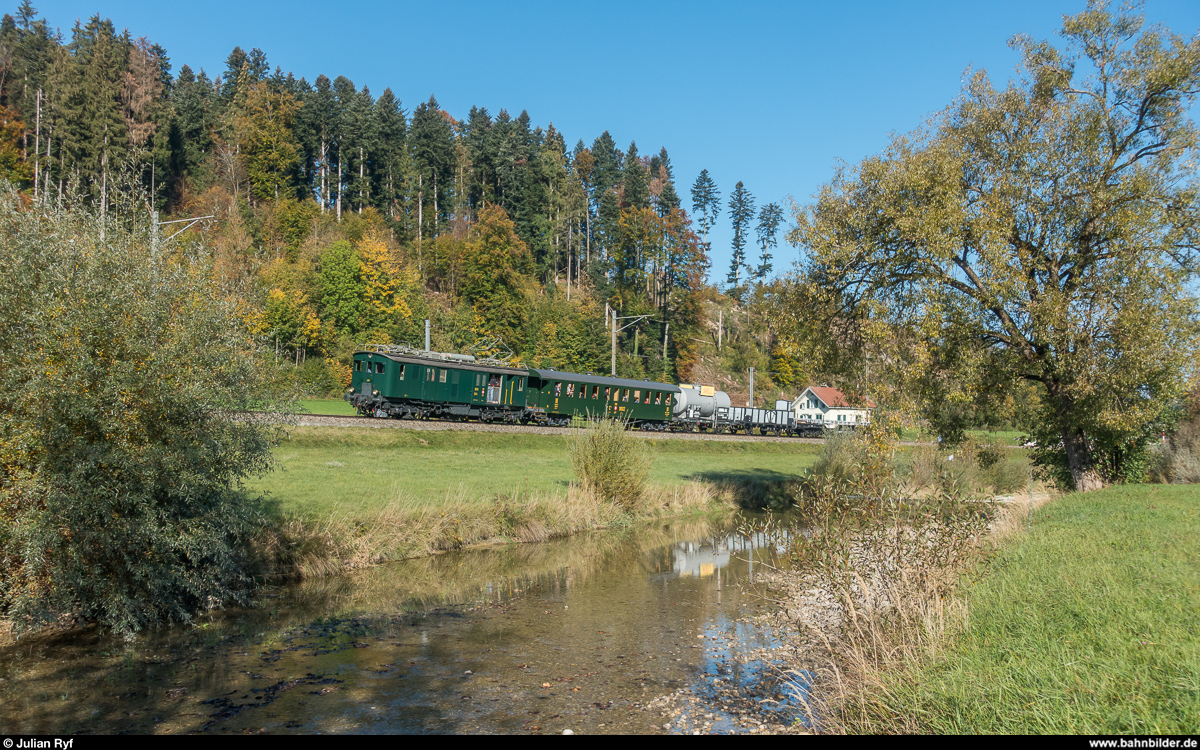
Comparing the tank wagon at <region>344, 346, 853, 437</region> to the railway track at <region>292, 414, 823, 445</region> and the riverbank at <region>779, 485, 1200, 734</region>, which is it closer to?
the railway track at <region>292, 414, 823, 445</region>

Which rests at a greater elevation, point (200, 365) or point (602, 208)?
point (602, 208)

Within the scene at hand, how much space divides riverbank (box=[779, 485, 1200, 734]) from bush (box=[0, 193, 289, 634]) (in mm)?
7920

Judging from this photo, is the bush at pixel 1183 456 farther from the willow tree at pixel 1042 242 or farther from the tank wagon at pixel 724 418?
the tank wagon at pixel 724 418

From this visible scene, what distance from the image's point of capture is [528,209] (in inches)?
3255

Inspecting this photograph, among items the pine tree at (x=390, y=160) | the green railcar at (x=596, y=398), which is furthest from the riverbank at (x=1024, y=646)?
the pine tree at (x=390, y=160)

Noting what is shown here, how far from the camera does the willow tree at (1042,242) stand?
15.2 metres

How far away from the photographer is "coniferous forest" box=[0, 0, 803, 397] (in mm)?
57375

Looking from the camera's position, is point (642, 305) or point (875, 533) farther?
point (642, 305)

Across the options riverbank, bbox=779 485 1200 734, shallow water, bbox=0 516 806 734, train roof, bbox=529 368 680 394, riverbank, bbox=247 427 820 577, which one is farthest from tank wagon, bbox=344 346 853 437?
riverbank, bbox=779 485 1200 734

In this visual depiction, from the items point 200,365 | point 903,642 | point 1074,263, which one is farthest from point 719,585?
point 1074,263

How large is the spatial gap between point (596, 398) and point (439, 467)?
57.8ft

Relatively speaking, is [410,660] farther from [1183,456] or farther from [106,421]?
[1183,456]

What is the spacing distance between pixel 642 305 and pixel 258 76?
168 feet

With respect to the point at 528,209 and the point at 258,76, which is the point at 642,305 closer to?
the point at 528,209
